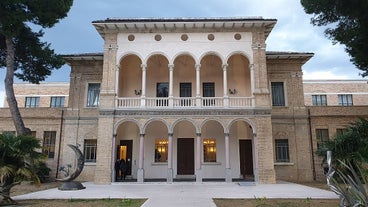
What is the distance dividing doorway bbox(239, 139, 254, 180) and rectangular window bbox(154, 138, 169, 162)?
5.81 meters

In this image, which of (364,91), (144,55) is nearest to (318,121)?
(144,55)

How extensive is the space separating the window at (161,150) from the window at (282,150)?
8.74m

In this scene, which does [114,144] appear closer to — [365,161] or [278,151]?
[278,151]

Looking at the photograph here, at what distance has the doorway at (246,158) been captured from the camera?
866 inches

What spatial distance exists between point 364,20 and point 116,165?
17.4 m

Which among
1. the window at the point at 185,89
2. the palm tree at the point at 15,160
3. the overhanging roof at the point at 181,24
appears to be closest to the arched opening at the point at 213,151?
the window at the point at 185,89

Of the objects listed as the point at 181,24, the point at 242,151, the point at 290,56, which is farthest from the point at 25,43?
the point at 290,56

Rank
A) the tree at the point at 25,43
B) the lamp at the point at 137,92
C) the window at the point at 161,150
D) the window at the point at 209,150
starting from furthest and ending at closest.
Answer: the lamp at the point at 137,92 → the window at the point at 161,150 → the window at the point at 209,150 → the tree at the point at 25,43

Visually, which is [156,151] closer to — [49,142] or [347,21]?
[49,142]

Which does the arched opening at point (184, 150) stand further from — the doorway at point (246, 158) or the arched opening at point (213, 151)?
the doorway at point (246, 158)

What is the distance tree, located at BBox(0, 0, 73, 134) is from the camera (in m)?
17.6

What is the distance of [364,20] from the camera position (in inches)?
559

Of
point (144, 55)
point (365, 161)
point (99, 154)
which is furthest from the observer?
point (144, 55)

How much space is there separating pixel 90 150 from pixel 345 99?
116 feet
